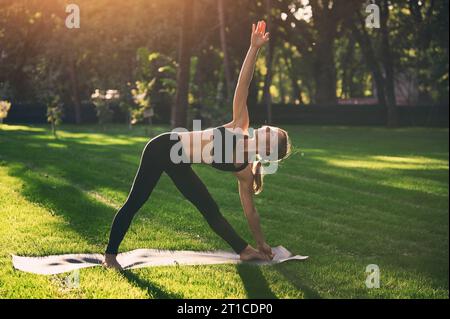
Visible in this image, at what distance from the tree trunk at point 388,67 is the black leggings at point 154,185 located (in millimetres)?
29996

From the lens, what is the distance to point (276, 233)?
782 cm

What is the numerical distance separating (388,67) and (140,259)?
110ft

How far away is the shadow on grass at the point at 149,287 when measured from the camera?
16.1 feet

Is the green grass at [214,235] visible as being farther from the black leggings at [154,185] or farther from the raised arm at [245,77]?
the raised arm at [245,77]

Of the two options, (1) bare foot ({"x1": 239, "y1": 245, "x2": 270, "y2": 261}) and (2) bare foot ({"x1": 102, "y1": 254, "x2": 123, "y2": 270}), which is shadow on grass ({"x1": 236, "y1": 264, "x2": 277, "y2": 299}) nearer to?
(1) bare foot ({"x1": 239, "y1": 245, "x2": 270, "y2": 261})

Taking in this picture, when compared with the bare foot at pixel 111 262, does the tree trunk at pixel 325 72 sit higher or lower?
higher

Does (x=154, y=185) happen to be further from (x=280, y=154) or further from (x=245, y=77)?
(x=245, y=77)

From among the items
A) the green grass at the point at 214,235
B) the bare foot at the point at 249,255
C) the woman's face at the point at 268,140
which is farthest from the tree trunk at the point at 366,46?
the woman's face at the point at 268,140

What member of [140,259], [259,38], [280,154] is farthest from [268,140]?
[140,259]

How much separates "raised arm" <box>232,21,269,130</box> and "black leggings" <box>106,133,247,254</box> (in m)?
0.57

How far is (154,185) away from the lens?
215 inches

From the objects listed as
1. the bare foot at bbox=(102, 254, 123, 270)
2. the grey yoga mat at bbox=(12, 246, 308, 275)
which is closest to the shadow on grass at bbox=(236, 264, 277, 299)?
the grey yoga mat at bbox=(12, 246, 308, 275)
